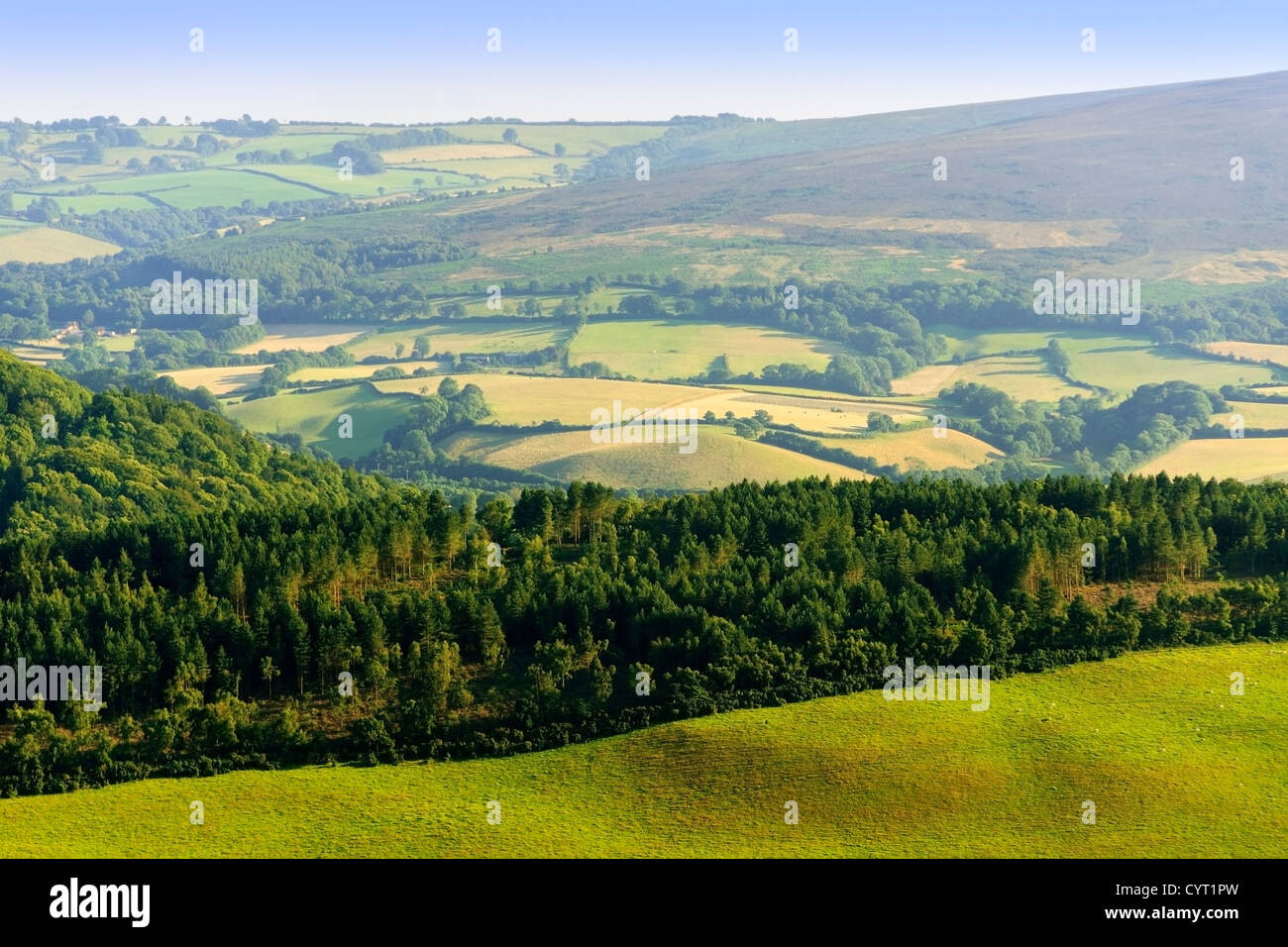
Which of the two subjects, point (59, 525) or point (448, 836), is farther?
point (59, 525)

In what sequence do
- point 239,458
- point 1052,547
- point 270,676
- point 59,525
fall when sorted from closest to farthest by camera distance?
point 270,676
point 1052,547
point 59,525
point 239,458

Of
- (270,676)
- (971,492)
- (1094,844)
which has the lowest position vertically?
(1094,844)

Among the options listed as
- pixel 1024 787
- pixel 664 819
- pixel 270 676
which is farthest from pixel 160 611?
pixel 1024 787

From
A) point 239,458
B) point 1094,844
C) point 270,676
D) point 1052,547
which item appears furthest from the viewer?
→ point 239,458

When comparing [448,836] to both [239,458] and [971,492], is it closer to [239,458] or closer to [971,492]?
[971,492]

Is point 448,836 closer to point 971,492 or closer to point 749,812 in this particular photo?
point 749,812

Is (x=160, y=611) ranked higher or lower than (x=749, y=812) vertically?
higher

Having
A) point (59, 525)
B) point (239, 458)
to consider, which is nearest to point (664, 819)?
point (59, 525)
